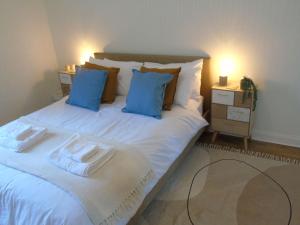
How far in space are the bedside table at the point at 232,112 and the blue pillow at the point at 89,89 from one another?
44.6 inches

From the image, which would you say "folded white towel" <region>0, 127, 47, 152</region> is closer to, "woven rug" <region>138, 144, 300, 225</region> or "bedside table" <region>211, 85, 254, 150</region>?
"woven rug" <region>138, 144, 300, 225</region>

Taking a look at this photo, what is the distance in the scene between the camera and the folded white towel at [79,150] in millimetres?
1677

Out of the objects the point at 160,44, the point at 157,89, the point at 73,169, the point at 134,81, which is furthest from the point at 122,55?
the point at 73,169

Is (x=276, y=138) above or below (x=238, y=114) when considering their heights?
below

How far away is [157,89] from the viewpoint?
2.35m

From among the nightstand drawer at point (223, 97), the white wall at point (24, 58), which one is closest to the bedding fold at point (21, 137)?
the white wall at point (24, 58)

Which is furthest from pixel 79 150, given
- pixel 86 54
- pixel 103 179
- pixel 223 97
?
pixel 86 54

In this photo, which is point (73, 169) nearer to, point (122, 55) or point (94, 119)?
point (94, 119)

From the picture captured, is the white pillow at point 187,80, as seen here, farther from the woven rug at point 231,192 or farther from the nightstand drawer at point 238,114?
the woven rug at point 231,192

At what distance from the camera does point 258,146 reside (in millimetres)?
2697

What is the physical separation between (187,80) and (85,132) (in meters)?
1.10

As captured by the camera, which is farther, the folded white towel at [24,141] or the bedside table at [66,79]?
the bedside table at [66,79]

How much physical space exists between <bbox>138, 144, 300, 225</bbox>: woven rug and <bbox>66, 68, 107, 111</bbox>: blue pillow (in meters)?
1.07

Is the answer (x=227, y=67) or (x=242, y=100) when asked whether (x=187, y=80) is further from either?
(x=242, y=100)
